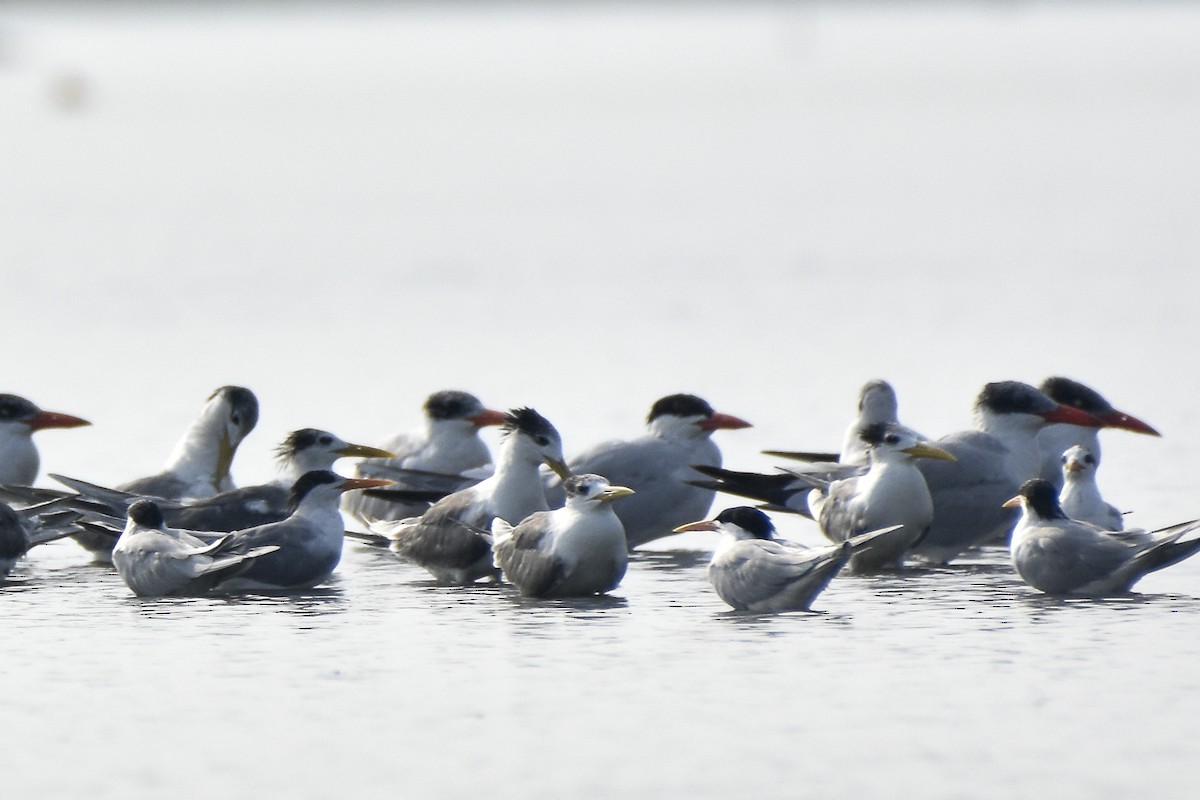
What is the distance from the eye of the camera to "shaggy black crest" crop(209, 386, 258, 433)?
38.1ft

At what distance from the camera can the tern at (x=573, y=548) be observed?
9602mm

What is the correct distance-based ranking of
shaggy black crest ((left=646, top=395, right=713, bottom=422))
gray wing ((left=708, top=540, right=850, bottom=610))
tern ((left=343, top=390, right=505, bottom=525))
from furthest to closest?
tern ((left=343, top=390, right=505, bottom=525)), shaggy black crest ((left=646, top=395, right=713, bottom=422)), gray wing ((left=708, top=540, right=850, bottom=610))

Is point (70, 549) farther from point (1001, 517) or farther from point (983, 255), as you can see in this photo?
point (983, 255)

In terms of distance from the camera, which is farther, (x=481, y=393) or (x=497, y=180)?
(x=497, y=180)

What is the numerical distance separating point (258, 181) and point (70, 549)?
2892cm

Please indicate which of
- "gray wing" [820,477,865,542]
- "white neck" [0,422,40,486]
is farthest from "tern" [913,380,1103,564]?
"white neck" [0,422,40,486]

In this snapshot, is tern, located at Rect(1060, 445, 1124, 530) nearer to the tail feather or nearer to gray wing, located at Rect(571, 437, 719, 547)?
the tail feather

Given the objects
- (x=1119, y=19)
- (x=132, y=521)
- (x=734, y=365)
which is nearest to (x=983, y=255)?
(x=734, y=365)

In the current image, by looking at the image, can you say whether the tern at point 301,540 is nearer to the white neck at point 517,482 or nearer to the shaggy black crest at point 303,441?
the white neck at point 517,482

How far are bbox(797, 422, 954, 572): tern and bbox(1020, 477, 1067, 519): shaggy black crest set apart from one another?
820 mm

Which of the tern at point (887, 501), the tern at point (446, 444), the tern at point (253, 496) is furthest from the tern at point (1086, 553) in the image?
the tern at point (446, 444)

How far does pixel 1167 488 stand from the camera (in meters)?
12.5

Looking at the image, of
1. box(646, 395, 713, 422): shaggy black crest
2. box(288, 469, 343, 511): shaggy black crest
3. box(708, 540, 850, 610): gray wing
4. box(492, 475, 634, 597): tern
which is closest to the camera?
box(708, 540, 850, 610): gray wing

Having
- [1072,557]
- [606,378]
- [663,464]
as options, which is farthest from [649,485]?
[606,378]
